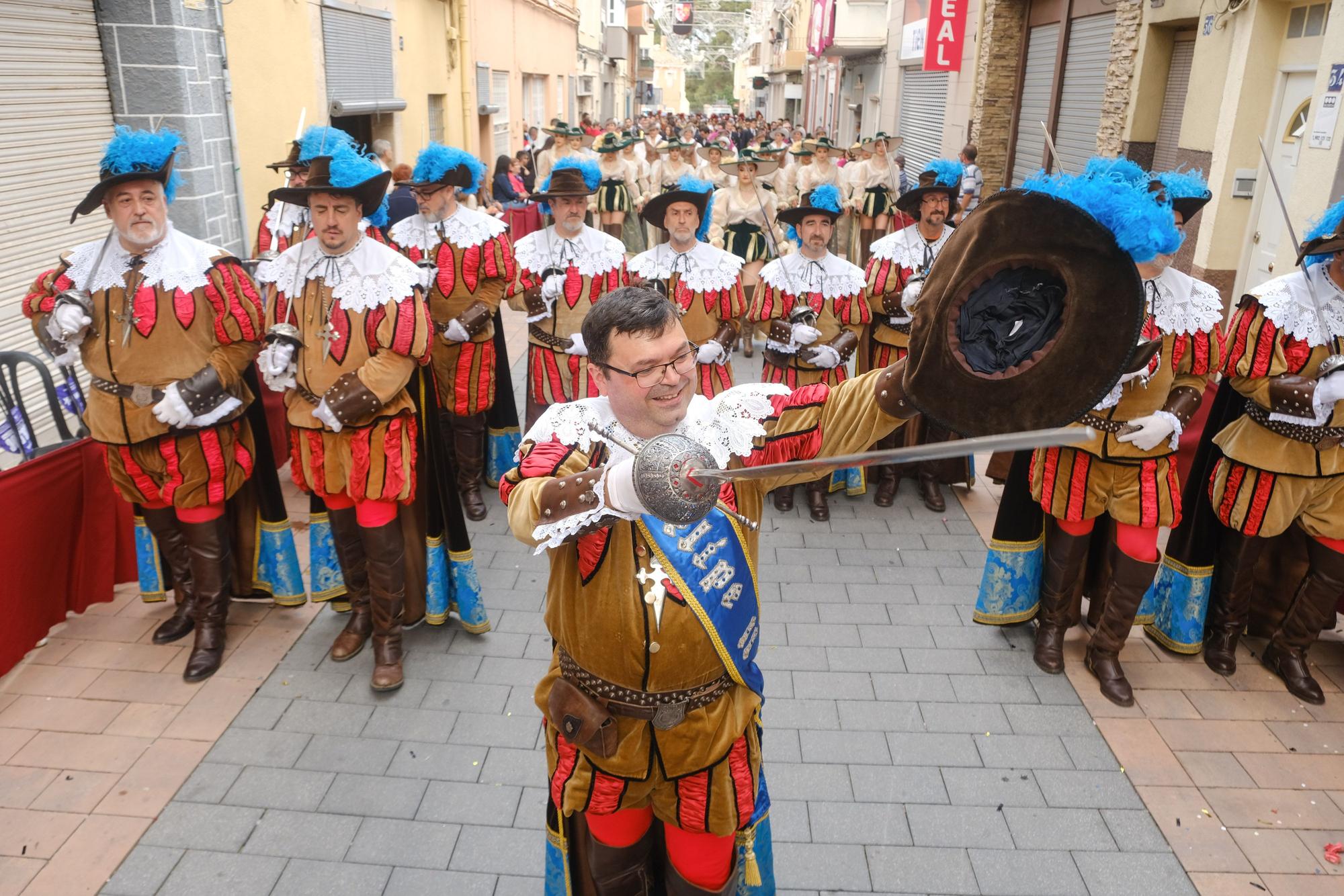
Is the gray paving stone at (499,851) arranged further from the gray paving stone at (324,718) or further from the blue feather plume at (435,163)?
the blue feather plume at (435,163)

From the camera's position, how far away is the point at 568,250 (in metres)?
6.43

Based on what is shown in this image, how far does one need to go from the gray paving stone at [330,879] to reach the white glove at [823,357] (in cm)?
388

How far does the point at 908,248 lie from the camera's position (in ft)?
20.7

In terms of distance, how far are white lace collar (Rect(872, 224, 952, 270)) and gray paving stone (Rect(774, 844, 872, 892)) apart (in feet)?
12.9

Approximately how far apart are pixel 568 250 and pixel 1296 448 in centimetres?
433

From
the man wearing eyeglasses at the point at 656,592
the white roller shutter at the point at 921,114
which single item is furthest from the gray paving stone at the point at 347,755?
the white roller shutter at the point at 921,114

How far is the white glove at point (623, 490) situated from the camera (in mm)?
1970

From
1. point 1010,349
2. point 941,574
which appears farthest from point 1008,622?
point 1010,349

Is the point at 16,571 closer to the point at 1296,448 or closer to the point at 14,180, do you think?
the point at 14,180

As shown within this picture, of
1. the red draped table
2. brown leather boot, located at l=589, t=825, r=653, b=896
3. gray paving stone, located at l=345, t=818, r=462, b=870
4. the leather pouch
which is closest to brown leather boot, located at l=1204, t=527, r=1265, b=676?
brown leather boot, located at l=589, t=825, r=653, b=896

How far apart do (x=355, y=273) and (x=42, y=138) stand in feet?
13.6

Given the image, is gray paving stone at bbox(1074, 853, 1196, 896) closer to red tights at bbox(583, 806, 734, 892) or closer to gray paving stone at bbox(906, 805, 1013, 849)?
gray paving stone at bbox(906, 805, 1013, 849)

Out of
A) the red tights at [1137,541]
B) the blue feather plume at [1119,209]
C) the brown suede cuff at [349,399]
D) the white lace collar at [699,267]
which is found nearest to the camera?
the blue feather plume at [1119,209]

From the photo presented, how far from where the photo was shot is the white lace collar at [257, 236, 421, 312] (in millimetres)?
4141
